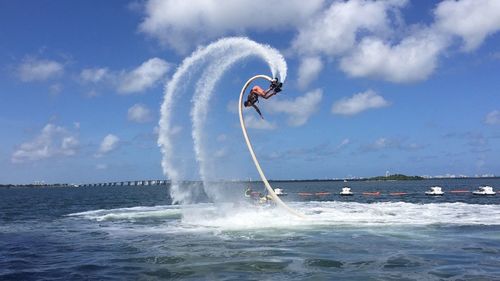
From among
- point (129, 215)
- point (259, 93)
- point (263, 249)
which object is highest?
point (259, 93)

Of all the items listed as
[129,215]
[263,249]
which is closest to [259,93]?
[263,249]

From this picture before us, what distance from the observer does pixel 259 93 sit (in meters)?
29.9

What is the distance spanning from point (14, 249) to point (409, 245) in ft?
62.2

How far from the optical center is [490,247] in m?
21.9

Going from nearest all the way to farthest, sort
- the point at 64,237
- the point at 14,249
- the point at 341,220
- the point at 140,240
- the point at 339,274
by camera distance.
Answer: the point at 339,274 → the point at 14,249 → the point at 140,240 → the point at 64,237 → the point at 341,220

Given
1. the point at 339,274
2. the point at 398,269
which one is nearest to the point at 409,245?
the point at 398,269

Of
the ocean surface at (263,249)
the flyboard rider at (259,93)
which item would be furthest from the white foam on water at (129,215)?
the flyboard rider at (259,93)

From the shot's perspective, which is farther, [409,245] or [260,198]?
[260,198]

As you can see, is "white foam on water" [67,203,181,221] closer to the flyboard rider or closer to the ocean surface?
the ocean surface

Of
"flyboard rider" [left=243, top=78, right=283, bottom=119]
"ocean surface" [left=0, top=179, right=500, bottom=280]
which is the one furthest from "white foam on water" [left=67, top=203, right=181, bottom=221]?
"flyboard rider" [left=243, top=78, right=283, bottom=119]

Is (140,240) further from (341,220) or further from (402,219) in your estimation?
→ (402,219)

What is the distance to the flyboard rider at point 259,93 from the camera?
2906cm

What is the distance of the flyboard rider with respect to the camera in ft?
95.3

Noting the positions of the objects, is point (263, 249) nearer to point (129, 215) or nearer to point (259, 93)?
point (259, 93)
